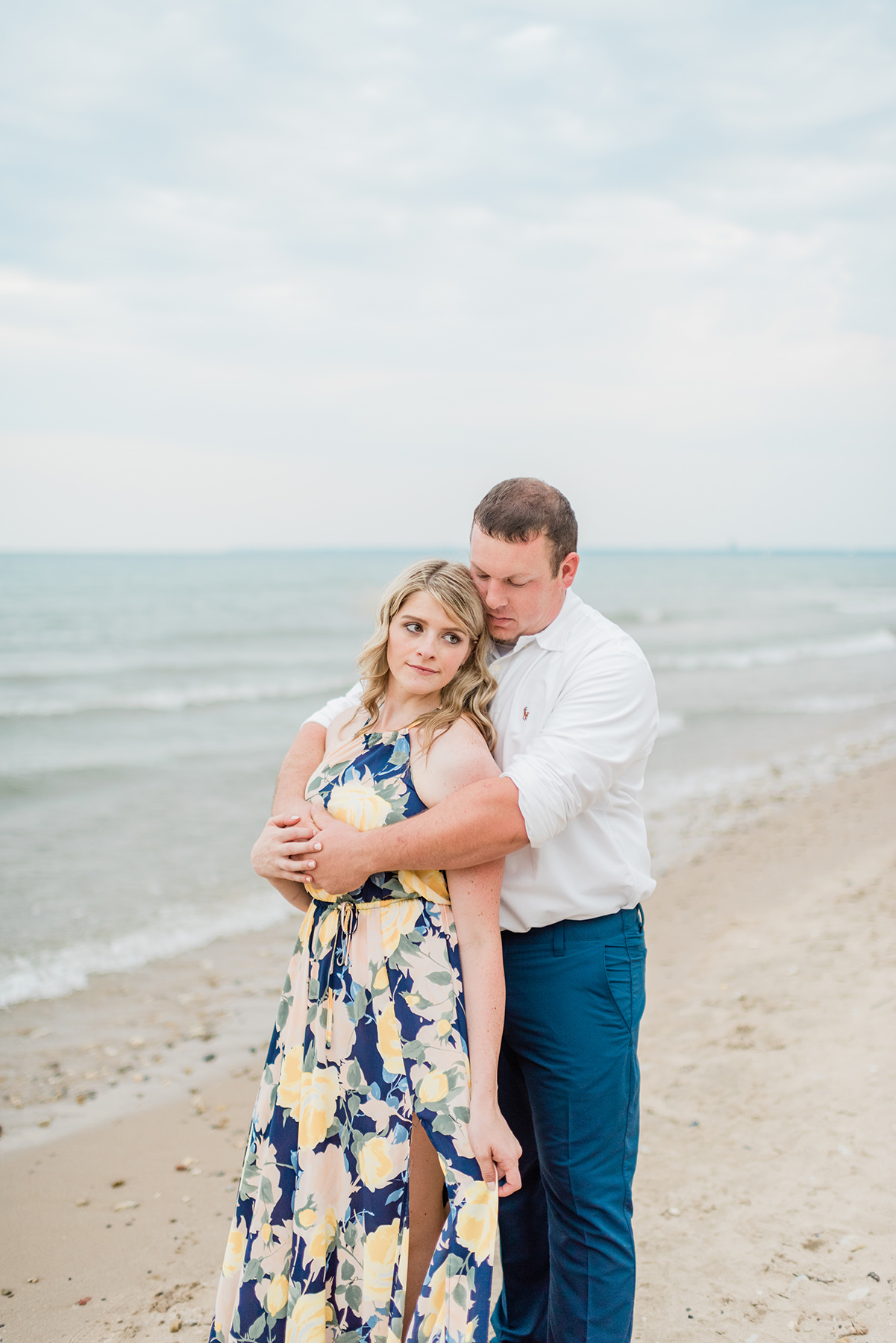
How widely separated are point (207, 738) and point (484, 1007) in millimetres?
13312

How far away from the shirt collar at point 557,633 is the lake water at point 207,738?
460 millimetres

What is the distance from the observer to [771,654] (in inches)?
→ 1067

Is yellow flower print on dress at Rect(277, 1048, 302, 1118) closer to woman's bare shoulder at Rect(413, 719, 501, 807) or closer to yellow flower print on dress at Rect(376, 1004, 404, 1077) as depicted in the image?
yellow flower print on dress at Rect(376, 1004, 404, 1077)

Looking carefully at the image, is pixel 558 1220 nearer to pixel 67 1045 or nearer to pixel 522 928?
pixel 522 928

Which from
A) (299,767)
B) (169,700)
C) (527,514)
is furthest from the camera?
(169,700)

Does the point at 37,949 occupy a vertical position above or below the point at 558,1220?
below

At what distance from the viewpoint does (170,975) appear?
6.89 meters

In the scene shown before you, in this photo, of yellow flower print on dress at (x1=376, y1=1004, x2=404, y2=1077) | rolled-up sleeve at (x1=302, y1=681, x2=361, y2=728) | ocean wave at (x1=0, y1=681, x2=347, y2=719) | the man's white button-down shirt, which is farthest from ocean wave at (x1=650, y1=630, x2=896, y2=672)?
yellow flower print on dress at (x1=376, y1=1004, x2=404, y2=1077)

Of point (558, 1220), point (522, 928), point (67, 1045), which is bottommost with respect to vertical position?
point (67, 1045)

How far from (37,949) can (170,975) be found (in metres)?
1.09

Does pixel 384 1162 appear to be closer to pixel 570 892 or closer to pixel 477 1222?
pixel 477 1222

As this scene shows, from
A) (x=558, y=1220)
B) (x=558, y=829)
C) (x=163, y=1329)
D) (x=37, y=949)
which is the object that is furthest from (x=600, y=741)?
(x=37, y=949)

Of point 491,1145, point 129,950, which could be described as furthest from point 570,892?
point 129,950

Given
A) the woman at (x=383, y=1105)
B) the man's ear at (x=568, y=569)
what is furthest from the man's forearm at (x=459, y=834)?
the man's ear at (x=568, y=569)
